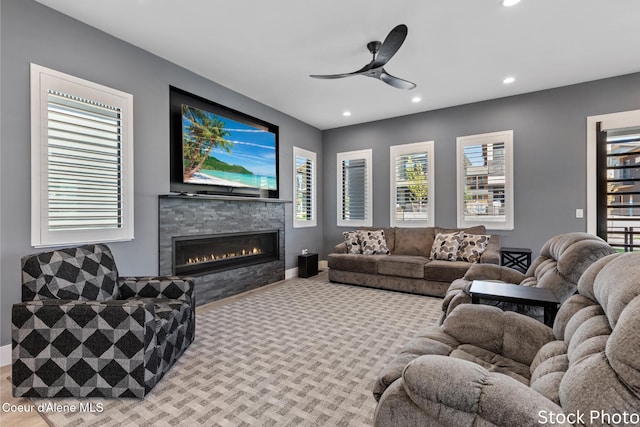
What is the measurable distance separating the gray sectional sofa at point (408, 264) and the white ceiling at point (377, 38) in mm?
2330

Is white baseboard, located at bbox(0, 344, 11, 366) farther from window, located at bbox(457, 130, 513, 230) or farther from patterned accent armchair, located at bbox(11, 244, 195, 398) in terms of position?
window, located at bbox(457, 130, 513, 230)

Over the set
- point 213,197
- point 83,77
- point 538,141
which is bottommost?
point 213,197

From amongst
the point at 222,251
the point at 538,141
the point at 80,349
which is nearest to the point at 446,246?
the point at 538,141

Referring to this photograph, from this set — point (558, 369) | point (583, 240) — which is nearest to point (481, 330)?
point (558, 369)

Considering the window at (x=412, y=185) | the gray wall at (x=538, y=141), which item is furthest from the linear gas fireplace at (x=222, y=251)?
the gray wall at (x=538, y=141)

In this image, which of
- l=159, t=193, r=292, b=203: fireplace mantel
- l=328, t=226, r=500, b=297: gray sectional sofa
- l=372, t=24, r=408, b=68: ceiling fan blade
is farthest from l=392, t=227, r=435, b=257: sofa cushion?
l=372, t=24, r=408, b=68: ceiling fan blade

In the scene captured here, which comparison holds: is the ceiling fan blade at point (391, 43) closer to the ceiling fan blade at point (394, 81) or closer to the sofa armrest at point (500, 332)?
the ceiling fan blade at point (394, 81)

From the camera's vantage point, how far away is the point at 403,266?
450 cm

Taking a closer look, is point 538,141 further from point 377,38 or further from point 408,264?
point 377,38

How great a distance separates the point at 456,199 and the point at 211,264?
4.15 metres

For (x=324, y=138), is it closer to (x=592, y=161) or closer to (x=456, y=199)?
(x=456, y=199)

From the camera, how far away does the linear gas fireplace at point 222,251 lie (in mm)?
3906

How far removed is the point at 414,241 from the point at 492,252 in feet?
4.12

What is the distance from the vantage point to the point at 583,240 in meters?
2.16
